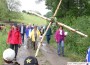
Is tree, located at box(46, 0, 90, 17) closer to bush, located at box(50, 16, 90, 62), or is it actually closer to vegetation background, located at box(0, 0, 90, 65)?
vegetation background, located at box(0, 0, 90, 65)

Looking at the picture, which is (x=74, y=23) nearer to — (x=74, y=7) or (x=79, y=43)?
(x=79, y=43)

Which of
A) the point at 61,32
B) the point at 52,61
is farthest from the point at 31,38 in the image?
the point at 52,61

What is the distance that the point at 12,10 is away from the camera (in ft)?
401

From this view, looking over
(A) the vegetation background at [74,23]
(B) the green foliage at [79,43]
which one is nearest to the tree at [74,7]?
(A) the vegetation background at [74,23]

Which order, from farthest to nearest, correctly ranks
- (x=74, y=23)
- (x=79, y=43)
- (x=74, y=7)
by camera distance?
(x=74, y=7) → (x=74, y=23) → (x=79, y=43)

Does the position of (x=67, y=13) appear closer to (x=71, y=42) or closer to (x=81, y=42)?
(x=71, y=42)

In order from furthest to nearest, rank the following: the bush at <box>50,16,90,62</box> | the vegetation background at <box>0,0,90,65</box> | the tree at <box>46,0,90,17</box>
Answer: the tree at <box>46,0,90,17</box>, the vegetation background at <box>0,0,90,65</box>, the bush at <box>50,16,90,62</box>

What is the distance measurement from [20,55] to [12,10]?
338 feet

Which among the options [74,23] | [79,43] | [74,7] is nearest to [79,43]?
[79,43]

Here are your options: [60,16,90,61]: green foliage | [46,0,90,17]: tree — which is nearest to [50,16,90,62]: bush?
[60,16,90,61]: green foliage

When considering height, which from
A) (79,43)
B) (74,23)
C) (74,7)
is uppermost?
→ (74,7)

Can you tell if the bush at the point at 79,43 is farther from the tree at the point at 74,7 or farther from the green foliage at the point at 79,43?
the tree at the point at 74,7

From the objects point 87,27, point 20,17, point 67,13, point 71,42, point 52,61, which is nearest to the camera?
point 52,61

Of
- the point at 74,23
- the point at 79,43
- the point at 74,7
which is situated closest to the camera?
the point at 79,43
